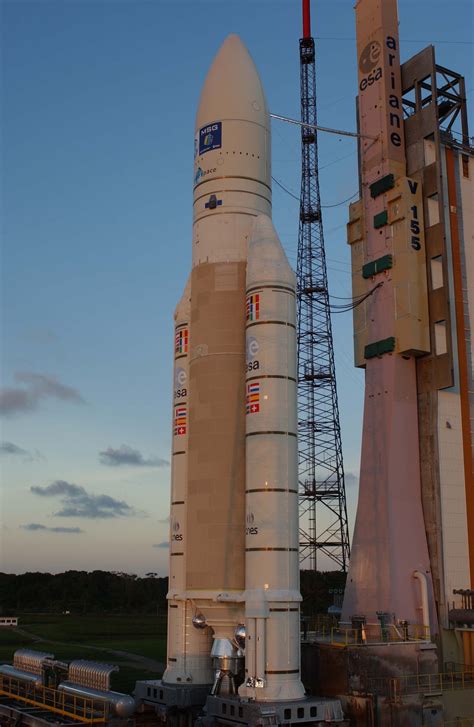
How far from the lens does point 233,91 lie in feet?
98.1

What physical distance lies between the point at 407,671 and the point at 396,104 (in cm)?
2341

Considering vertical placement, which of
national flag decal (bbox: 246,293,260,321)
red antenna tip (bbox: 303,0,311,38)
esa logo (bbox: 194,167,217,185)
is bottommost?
national flag decal (bbox: 246,293,260,321)

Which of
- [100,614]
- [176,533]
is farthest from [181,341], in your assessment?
[100,614]

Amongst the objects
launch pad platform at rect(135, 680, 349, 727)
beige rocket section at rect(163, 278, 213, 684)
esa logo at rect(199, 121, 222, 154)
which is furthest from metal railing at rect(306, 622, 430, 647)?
esa logo at rect(199, 121, 222, 154)

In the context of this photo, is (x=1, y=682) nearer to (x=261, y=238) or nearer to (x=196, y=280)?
(x=196, y=280)

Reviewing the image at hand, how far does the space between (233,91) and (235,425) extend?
1290 centimetres

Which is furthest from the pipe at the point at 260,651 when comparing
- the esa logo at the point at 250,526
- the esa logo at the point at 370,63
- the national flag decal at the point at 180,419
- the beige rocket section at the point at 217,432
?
the esa logo at the point at 370,63

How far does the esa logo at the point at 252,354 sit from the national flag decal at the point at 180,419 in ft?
14.8

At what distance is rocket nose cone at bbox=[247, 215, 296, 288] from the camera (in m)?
26.5

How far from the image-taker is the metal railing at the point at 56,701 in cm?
2356

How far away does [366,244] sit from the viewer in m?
34.8

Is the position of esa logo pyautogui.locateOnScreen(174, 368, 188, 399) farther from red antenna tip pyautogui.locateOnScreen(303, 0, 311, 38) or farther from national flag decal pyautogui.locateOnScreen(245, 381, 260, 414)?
red antenna tip pyautogui.locateOnScreen(303, 0, 311, 38)

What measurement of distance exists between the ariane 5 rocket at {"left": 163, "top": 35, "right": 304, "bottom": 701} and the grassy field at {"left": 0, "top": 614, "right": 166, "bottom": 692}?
13142 millimetres

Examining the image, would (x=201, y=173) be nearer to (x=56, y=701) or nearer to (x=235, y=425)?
(x=235, y=425)
